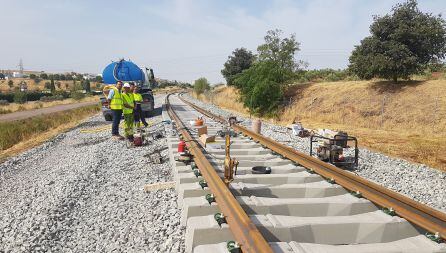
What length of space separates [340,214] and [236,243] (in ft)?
5.50

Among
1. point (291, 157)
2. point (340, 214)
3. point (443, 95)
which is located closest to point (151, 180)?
point (291, 157)

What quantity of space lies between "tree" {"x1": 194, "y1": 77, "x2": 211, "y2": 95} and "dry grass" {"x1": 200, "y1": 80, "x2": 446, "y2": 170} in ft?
122

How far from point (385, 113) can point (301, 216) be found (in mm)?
16401

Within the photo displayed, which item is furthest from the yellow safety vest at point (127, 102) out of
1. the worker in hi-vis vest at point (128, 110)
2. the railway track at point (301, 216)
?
the railway track at point (301, 216)

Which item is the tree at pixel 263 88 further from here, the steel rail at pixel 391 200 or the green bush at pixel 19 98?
the green bush at pixel 19 98

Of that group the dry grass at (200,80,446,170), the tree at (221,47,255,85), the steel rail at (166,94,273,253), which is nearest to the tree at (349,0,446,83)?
the dry grass at (200,80,446,170)

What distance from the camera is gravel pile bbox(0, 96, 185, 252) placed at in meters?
3.78

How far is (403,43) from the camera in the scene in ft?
66.6

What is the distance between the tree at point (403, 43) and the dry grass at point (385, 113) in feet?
3.83

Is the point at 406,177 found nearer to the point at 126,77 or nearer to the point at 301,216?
the point at 301,216

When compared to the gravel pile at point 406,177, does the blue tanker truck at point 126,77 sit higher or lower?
higher

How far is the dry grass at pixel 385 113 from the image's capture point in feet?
36.4

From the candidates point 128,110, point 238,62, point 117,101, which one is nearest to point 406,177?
point 128,110

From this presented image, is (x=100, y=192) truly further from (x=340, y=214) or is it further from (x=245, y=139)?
(x=245, y=139)
